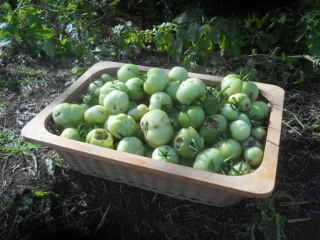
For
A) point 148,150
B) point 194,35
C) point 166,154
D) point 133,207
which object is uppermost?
point 194,35

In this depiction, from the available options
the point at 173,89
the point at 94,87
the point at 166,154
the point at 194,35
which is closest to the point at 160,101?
the point at 173,89

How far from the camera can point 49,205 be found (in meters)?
1.70

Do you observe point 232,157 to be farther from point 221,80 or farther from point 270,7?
point 270,7

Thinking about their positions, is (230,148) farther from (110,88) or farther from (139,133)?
(110,88)

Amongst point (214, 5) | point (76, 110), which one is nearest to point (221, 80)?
point (214, 5)

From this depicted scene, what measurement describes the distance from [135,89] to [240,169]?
87 cm

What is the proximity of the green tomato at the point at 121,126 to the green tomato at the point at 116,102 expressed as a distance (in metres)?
0.09

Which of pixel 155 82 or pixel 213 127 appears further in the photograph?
pixel 155 82

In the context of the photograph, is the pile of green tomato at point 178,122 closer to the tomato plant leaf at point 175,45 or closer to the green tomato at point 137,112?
the green tomato at point 137,112

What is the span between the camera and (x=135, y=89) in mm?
1874

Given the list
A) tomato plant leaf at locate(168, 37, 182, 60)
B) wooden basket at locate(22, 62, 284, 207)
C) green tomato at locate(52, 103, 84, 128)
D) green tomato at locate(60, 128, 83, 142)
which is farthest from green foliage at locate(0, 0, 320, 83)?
green tomato at locate(60, 128, 83, 142)

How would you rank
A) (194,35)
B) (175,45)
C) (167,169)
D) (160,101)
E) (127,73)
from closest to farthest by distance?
(167,169), (160,101), (127,73), (194,35), (175,45)

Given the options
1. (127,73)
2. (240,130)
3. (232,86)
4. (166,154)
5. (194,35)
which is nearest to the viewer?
(166,154)

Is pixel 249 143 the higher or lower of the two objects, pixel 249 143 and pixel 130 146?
the lower
